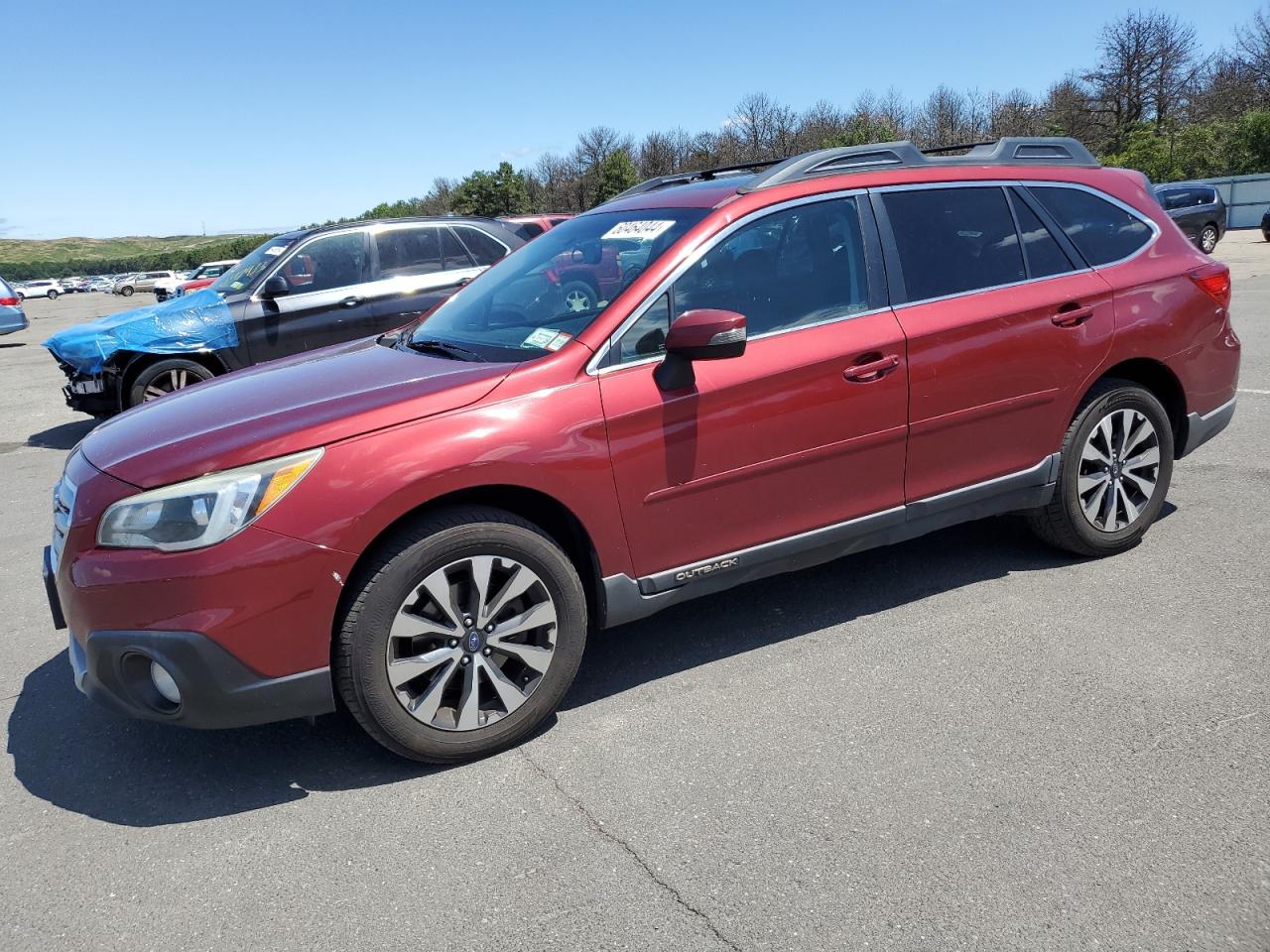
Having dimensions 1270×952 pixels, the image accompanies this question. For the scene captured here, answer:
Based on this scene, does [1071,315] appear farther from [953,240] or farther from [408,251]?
[408,251]

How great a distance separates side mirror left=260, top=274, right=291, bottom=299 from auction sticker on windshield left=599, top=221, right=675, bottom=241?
5.67m

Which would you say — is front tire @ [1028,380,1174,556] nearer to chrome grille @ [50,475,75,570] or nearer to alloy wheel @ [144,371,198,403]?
chrome grille @ [50,475,75,570]

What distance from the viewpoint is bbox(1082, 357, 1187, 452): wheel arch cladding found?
182 inches

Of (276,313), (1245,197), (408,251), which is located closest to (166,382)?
(276,313)

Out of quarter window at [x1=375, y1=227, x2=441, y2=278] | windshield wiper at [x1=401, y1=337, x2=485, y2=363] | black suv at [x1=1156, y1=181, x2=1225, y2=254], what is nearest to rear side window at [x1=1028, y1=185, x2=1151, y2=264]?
windshield wiper at [x1=401, y1=337, x2=485, y2=363]

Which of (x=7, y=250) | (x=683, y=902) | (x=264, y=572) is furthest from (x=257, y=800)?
(x=7, y=250)

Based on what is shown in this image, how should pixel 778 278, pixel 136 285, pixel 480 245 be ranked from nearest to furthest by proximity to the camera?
pixel 778 278, pixel 480 245, pixel 136 285

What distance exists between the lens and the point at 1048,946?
2.35 m

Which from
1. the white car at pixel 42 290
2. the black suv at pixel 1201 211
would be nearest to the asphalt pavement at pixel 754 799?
the black suv at pixel 1201 211

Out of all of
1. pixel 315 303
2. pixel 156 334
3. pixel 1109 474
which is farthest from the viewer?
pixel 315 303

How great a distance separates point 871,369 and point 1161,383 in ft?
5.97

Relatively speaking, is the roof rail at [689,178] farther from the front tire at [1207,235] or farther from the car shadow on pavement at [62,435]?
the front tire at [1207,235]

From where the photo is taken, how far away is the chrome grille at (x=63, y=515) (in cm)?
316

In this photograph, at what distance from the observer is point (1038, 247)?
4.43 m
